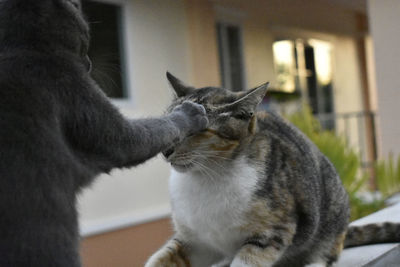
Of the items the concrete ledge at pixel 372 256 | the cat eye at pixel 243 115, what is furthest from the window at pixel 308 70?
the cat eye at pixel 243 115

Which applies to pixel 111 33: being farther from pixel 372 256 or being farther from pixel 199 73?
pixel 372 256

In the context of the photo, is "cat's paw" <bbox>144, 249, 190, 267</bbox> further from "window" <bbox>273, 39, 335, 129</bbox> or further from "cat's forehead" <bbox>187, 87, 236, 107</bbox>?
"window" <bbox>273, 39, 335, 129</bbox>

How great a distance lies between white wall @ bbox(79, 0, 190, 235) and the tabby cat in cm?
388

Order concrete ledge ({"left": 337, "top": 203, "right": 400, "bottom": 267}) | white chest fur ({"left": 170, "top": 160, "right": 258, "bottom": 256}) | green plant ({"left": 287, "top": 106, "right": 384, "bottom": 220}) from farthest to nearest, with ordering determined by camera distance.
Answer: green plant ({"left": 287, "top": 106, "right": 384, "bottom": 220}), concrete ledge ({"left": 337, "top": 203, "right": 400, "bottom": 267}), white chest fur ({"left": 170, "top": 160, "right": 258, "bottom": 256})

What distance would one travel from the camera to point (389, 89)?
6035 mm

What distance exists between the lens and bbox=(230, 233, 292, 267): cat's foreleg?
1968 millimetres

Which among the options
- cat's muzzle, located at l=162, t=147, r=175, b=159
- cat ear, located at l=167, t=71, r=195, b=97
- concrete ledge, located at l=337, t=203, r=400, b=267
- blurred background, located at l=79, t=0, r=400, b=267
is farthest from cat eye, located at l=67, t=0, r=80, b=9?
blurred background, located at l=79, t=0, r=400, b=267

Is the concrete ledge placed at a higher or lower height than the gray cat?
lower

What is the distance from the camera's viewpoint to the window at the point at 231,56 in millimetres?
8227

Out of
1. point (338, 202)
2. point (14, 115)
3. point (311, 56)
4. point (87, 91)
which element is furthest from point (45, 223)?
point (311, 56)

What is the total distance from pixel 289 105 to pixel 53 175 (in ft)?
24.9

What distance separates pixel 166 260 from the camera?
2.20 m

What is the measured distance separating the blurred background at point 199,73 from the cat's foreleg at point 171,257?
210cm

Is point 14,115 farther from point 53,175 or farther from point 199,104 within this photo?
point 199,104
